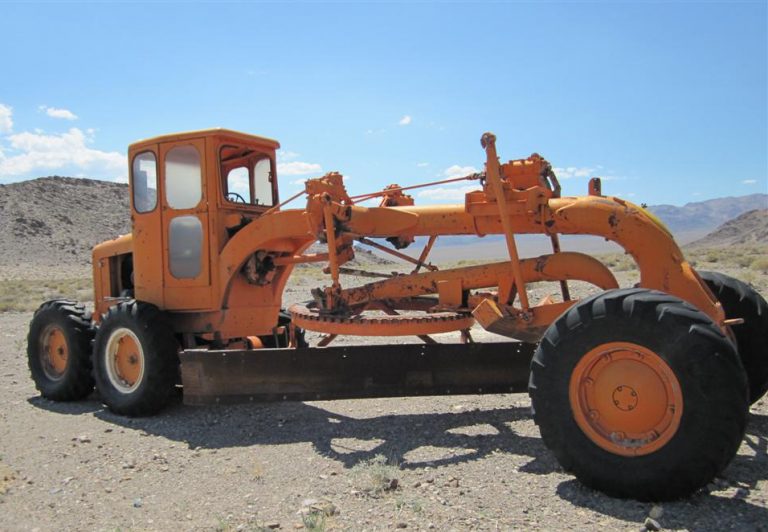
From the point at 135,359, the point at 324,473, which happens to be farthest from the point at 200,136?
the point at 324,473

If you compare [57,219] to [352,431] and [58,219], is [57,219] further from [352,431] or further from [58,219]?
[352,431]

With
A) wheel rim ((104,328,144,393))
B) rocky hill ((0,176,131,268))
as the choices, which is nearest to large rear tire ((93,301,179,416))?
wheel rim ((104,328,144,393))

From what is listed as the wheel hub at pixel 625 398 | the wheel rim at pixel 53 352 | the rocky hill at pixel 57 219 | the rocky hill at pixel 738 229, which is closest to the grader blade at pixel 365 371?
the wheel hub at pixel 625 398

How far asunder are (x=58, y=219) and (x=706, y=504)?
194 feet

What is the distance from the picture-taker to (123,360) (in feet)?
24.7

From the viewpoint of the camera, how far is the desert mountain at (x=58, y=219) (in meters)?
49.5

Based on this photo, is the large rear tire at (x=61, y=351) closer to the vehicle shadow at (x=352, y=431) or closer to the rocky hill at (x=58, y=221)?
the vehicle shadow at (x=352, y=431)

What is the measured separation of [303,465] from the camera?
5312mm

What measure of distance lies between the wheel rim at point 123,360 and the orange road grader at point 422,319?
0.07 feet

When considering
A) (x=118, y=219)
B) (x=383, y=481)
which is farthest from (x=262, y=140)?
(x=118, y=219)

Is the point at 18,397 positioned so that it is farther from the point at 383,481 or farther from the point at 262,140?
the point at 383,481

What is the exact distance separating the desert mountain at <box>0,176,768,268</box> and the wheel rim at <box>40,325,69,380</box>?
4322 centimetres

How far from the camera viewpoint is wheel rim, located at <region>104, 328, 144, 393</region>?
7.39m

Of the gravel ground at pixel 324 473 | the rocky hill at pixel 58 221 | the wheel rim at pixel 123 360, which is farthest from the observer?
the rocky hill at pixel 58 221
